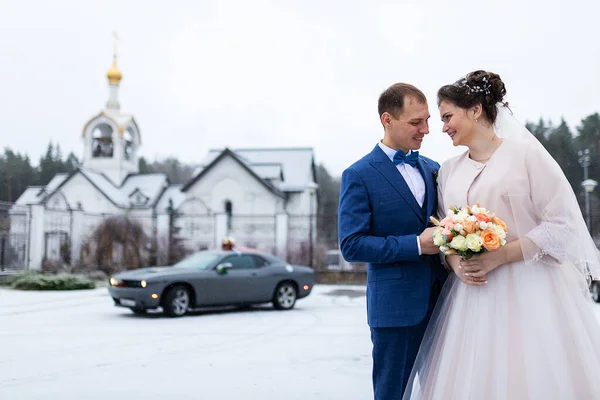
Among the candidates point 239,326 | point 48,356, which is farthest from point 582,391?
point 239,326

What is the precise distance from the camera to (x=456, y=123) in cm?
315

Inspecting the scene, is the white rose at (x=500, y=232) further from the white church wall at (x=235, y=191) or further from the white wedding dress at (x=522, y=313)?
the white church wall at (x=235, y=191)

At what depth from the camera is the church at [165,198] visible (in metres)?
22.2

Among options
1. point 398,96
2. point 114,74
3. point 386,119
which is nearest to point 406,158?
point 386,119

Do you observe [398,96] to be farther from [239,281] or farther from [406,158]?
[239,281]

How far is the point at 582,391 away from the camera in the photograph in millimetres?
2711

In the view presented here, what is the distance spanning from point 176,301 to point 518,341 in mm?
9042

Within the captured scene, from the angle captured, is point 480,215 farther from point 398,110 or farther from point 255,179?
point 255,179

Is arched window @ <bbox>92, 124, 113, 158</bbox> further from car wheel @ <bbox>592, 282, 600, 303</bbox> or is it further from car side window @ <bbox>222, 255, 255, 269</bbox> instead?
car wheel @ <bbox>592, 282, 600, 303</bbox>

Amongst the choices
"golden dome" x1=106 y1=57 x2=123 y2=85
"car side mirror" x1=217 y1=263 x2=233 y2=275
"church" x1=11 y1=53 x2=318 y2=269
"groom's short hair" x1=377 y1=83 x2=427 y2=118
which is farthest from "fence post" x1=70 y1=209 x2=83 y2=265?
"golden dome" x1=106 y1=57 x2=123 y2=85

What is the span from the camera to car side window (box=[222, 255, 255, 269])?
12023 millimetres

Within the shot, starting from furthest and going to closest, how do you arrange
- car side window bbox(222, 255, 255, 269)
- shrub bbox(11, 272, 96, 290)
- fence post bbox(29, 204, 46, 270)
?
fence post bbox(29, 204, 46, 270)
shrub bbox(11, 272, 96, 290)
car side window bbox(222, 255, 255, 269)

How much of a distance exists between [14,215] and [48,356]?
49.9 feet

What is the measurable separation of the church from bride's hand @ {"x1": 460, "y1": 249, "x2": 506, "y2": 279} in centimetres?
1886
